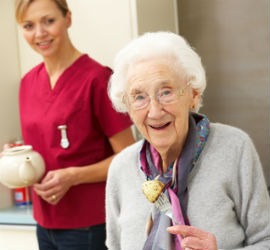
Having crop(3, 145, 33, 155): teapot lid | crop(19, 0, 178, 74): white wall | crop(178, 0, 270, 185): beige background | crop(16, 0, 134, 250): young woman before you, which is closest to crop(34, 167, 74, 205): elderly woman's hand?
crop(16, 0, 134, 250): young woman

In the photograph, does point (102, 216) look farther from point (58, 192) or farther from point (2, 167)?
point (2, 167)

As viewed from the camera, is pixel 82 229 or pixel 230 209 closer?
pixel 230 209

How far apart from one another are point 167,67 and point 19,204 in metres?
1.29

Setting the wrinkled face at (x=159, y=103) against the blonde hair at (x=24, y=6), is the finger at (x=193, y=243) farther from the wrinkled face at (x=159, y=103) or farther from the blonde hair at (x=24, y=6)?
the blonde hair at (x=24, y=6)

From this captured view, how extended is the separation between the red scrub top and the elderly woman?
40 cm

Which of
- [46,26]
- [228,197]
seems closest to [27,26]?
[46,26]

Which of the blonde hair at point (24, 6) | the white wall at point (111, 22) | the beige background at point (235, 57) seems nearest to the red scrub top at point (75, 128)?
the blonde hair at point (24, 6)

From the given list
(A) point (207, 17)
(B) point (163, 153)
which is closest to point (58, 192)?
(B) point (163, 153)

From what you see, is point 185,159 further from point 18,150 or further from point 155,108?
point 18,150

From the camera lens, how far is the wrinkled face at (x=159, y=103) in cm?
114

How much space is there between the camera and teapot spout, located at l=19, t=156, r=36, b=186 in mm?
1610

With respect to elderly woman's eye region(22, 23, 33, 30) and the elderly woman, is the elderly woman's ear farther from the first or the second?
elderly woman's eye region(22, 23, 33, 30)

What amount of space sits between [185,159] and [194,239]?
21 centimetres

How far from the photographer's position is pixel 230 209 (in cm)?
116
